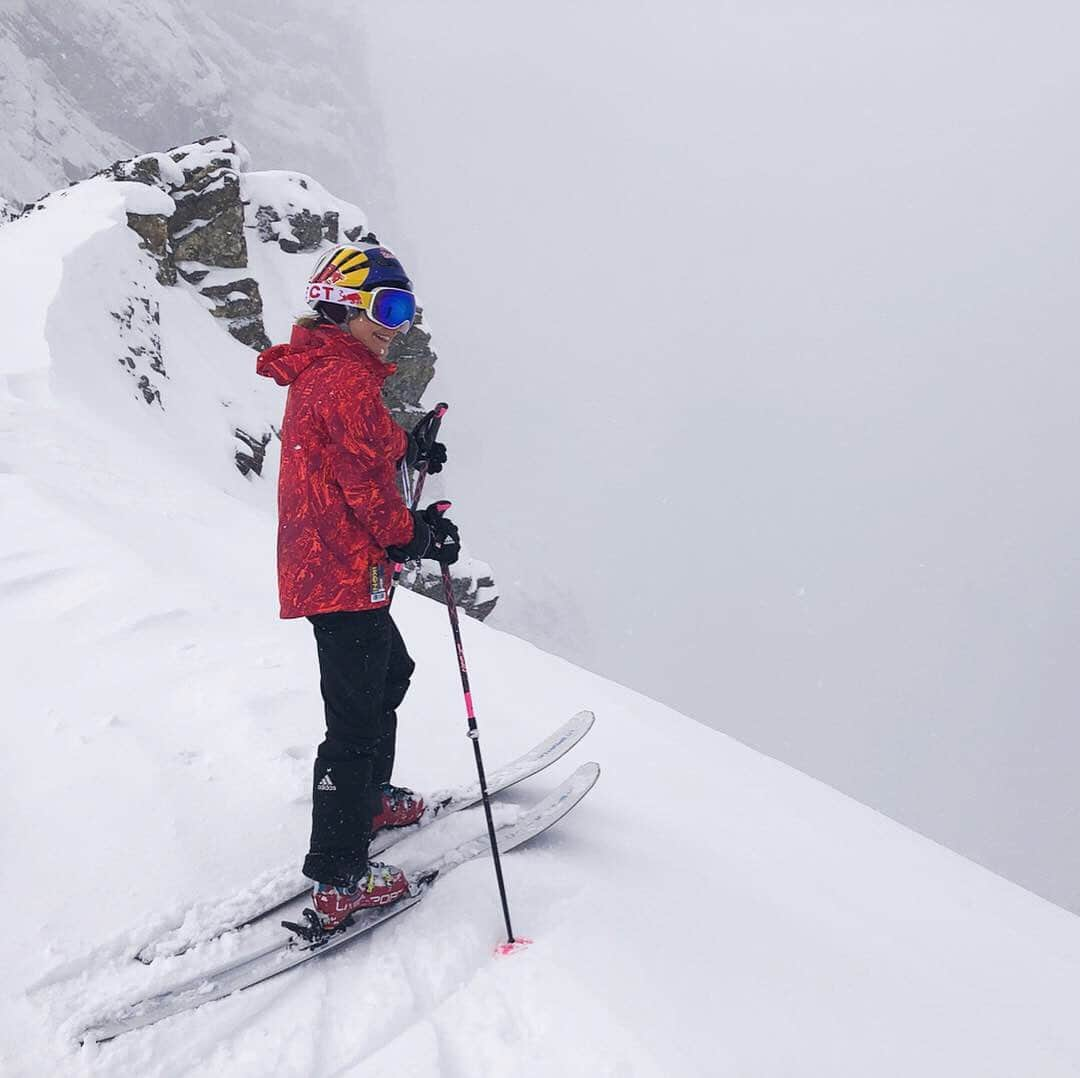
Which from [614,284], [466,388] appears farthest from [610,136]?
[466,388]

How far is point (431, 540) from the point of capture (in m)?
2.77

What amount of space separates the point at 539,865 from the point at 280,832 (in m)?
1.10

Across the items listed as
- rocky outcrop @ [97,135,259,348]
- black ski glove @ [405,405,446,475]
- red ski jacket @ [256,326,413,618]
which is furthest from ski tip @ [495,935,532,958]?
rocky outcrop @ [97,135,259,348]

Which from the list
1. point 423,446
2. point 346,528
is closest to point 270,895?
point 346,528

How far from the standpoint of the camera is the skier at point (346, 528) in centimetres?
258

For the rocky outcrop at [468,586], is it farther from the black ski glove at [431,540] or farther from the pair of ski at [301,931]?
the black ski glove at [431,540]

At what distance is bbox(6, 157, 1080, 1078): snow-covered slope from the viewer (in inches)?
88.0

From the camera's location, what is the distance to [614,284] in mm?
96625

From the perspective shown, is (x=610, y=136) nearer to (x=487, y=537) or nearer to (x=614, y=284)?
(x=614, y=284)

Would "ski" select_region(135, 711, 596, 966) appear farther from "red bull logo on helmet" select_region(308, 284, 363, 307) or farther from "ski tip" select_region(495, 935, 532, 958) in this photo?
"red bull logo on helmet" select_region(308, 284, 363, 307)

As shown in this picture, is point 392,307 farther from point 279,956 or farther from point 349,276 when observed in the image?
point 279,956

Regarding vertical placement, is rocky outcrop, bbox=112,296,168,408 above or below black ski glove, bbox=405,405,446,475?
above

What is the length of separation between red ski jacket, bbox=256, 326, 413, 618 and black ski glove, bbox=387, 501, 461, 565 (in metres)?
0.06

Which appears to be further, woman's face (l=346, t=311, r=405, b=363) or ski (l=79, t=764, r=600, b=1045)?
woman's face (l=346, t=311, r=405, b=363)
